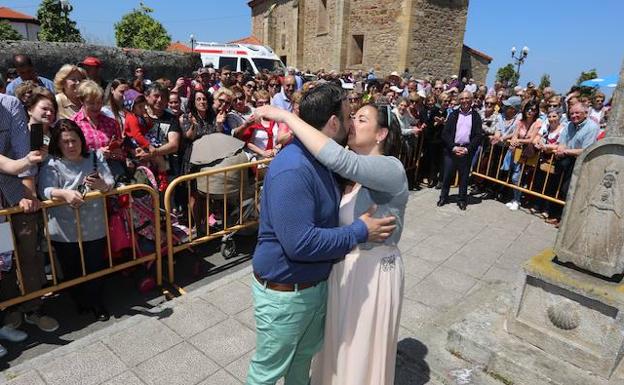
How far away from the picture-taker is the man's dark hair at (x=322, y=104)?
1740mm

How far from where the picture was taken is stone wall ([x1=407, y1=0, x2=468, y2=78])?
22.7 meters

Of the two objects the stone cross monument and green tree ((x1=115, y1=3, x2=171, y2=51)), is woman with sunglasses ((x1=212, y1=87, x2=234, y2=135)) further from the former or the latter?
green tree ((x1=115, y1=3, x2=171, y2=51))

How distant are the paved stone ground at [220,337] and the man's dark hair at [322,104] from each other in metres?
1.95

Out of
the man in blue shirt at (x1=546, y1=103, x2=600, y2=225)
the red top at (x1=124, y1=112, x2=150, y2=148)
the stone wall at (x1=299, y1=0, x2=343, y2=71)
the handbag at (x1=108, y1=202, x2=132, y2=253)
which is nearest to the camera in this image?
the handbag at (x1=108, y1=202, x2=132, y2=253)

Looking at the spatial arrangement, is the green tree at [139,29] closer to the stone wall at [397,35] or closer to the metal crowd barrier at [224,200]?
the stone wall at [397,35]

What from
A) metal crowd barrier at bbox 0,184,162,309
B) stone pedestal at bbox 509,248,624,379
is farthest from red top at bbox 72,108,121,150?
stone pedestal at bbox 509,248,624,379

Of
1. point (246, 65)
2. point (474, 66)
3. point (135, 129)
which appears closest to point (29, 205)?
point (135, 129)

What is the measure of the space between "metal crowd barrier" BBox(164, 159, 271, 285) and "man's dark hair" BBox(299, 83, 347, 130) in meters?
2.48

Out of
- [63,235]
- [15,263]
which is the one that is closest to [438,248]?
[63,235]

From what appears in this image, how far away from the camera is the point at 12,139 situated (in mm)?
3125

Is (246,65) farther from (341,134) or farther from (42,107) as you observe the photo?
(341,134)

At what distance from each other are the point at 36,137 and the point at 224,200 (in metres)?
1.99

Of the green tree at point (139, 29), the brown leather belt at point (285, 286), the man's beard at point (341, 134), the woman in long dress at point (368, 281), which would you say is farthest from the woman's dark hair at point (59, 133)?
the green tree at point (139, 29)

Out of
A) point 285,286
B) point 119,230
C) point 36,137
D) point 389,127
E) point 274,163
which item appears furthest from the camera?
point 119,230
